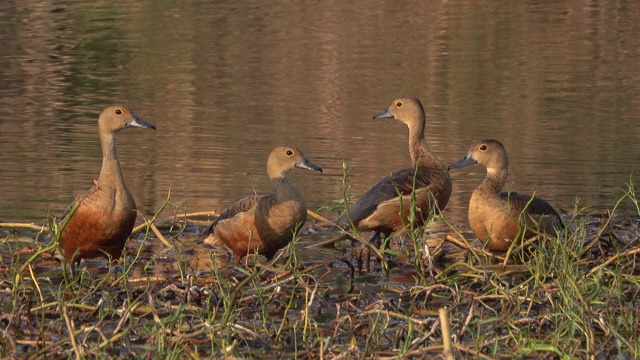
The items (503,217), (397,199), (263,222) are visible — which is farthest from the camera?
(397,199)

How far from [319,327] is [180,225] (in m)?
3.19

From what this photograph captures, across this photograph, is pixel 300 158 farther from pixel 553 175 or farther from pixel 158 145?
pixel 158 145

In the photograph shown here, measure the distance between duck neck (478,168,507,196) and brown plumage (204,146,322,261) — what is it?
4.88 feet

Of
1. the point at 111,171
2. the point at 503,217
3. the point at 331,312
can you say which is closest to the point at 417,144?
the point at 503,217

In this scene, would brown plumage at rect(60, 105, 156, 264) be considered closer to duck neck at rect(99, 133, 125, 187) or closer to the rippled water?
duck neck at rect(99, 133, 125, 187)

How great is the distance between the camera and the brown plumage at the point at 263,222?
341 inches

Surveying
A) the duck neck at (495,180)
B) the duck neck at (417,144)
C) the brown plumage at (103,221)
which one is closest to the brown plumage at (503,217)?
the duck neck at (495,180)

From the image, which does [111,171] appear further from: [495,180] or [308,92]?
[308,92]

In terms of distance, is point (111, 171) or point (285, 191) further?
point (285, 191)

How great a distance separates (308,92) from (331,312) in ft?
38.4

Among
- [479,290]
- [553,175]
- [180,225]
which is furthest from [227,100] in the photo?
[479,290]

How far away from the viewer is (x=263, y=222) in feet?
28.5

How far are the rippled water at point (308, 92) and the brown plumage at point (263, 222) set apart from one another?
21cm

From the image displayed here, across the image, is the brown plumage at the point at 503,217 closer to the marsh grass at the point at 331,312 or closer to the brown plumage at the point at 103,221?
the marsh grass at the point at 331,312
